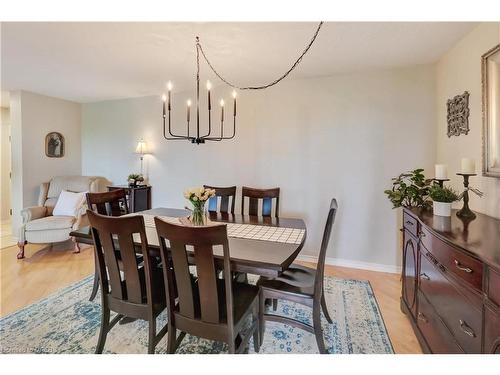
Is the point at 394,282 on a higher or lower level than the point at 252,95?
lower

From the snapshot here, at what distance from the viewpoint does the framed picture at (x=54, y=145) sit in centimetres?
448

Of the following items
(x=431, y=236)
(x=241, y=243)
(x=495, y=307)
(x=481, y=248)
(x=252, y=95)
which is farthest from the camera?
(x=252, y=95)

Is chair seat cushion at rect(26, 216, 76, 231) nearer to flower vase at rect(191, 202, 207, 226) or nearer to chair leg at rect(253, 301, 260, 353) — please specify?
flower vase at rect(191, 202, 207, 226)

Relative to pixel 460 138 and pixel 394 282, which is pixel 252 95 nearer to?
pixel 460 138

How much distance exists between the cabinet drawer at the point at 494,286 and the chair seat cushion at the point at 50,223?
4274 millimetres

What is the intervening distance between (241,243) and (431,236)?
1189mm

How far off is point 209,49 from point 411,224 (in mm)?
2346

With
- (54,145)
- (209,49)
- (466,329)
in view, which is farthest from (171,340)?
(54,145)

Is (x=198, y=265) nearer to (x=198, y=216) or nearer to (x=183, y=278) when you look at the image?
(x=183, y=278)

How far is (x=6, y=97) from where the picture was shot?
4445 mm

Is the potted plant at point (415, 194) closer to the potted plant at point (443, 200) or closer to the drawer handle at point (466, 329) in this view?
the potted plant at point (443, 200)

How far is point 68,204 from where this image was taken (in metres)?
3.78

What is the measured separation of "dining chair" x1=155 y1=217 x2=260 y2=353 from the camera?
1.32 meters
